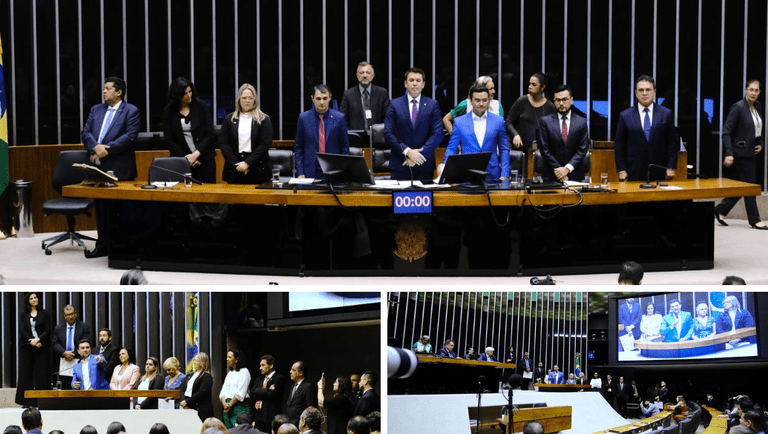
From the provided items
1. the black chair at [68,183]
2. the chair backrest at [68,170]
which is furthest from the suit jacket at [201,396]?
the chair backrest at [68,170]

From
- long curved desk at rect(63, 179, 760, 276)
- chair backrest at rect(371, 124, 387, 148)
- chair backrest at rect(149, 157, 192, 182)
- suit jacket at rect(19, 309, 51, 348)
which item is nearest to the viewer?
suit jacket at rect(19, 309, 51, 348)

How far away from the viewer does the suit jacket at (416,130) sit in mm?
7801

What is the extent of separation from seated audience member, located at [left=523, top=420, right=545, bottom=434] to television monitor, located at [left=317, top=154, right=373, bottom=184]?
3.75m

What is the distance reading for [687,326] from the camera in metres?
3.13

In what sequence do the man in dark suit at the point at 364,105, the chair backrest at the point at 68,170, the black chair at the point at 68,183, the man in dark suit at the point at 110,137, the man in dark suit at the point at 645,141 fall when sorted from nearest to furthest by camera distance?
1. the man in dark suit at the point at 645,141
2. the man in dark suit at the point at 110,137
3. the black chair at the point at 68,183
4. the chair backrest at the point at 68,170
5. the man in dark suit at the point at 364,105

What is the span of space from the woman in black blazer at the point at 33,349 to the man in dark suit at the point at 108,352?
0.53 ft

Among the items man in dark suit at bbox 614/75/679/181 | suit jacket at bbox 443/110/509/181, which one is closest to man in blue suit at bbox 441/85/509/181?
→ suit jacket at bbox 443/110/509/181

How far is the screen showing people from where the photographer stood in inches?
121

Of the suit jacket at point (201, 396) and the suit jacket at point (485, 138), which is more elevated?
the suit jacket at point (485, 138)

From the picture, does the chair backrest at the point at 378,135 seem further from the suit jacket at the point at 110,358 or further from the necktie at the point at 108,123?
the suit jacket at the point at 110,358

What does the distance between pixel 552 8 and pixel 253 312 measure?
29.6 ft

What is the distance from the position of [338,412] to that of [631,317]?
946 millimetres

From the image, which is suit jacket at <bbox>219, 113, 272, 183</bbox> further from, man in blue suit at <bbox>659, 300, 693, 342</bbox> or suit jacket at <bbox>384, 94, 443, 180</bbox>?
man in blue suit at <bbox>659, 300, 693, 342</bbox>

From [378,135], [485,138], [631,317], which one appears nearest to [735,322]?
[631,317]
